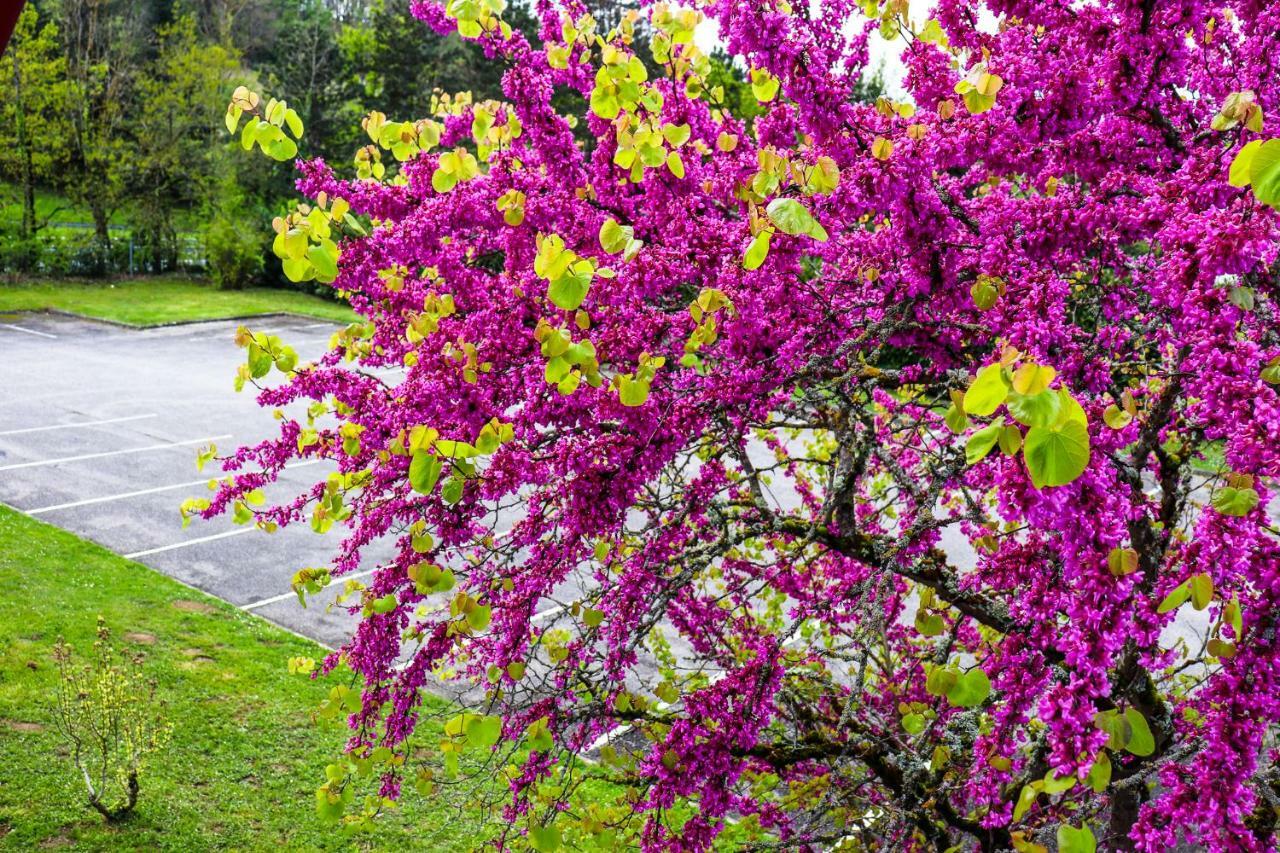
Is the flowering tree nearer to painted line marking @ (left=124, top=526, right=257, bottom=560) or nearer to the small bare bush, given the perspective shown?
the small bare bush

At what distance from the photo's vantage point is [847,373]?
11.4ft

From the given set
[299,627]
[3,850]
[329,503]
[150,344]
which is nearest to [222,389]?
[150,344]

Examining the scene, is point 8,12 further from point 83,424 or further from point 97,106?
point 97,106

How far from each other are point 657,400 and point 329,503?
1.07 meters

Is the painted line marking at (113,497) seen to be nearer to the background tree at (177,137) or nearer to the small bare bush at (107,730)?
the small bare bush at (107,730)

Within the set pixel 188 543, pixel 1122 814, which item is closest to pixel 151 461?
pixel 188 543

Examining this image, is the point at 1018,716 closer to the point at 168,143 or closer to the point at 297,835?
the point at 297,835

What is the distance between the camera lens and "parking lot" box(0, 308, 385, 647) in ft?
38.0

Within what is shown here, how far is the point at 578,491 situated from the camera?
2.77m

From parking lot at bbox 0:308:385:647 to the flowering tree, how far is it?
7.10 meters

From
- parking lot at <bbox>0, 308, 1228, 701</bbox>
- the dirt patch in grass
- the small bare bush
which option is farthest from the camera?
parking lot at <bbox>0, 308, 1228, 701</bbox>

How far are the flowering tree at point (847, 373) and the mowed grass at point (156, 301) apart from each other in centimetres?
2663

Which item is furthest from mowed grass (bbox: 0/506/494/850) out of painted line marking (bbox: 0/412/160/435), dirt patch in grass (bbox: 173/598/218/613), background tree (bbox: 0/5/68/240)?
background tree (bbox: 0/5/68/240)

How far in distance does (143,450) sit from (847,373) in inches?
582
